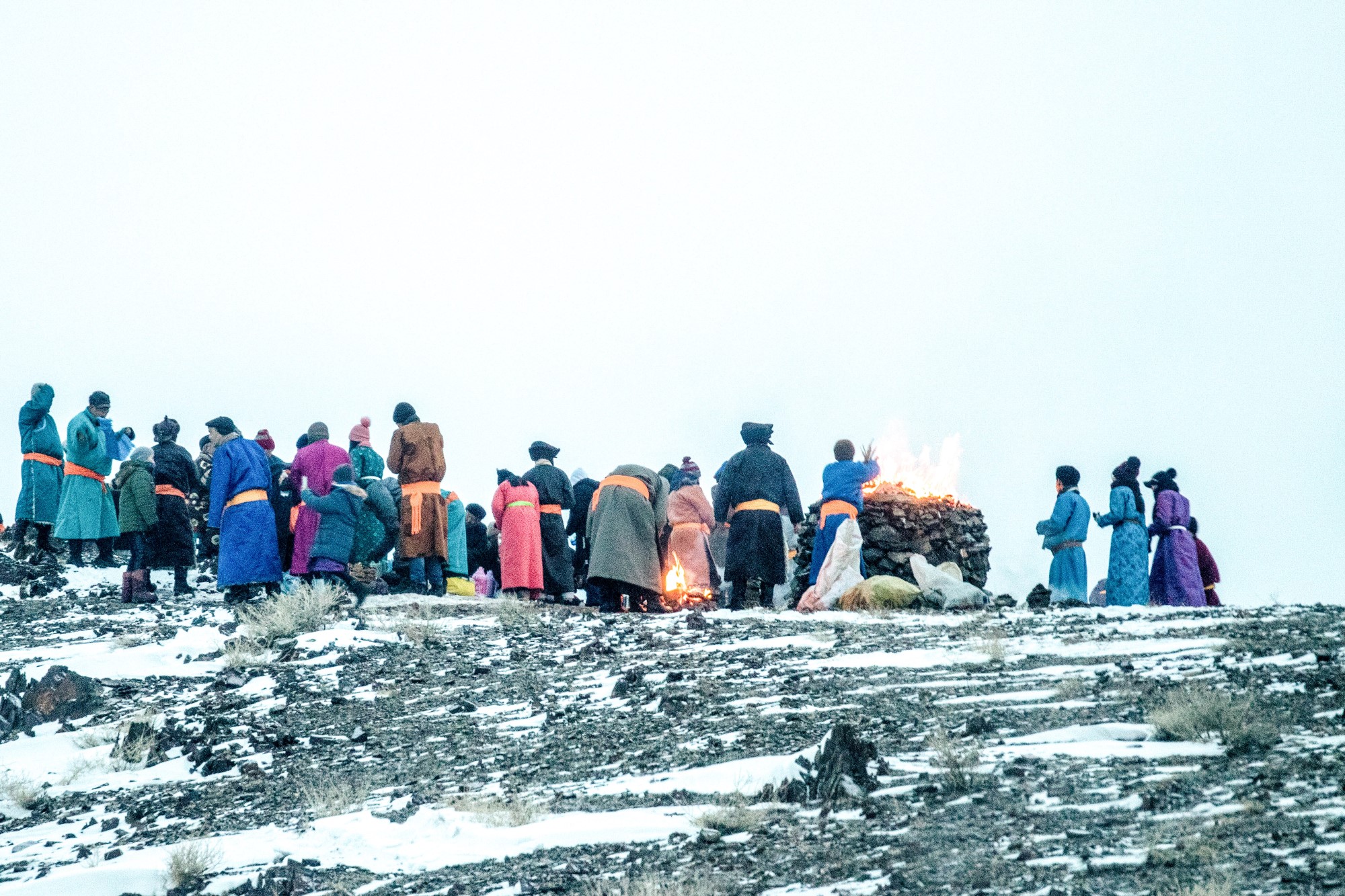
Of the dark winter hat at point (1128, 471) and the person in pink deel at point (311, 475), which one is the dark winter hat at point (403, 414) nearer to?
the person in pink deel at point (311, 475)

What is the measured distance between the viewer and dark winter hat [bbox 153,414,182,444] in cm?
1371

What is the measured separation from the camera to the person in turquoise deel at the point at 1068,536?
13.1 m

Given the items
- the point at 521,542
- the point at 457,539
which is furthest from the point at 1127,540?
the point at 457,539

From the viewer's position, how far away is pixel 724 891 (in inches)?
182

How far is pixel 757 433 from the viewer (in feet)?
43.5

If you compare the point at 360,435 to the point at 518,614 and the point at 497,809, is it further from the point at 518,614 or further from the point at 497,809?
the point at 497,809

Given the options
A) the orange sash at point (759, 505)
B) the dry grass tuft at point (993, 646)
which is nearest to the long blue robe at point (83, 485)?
the orange sash at point (759, 505)

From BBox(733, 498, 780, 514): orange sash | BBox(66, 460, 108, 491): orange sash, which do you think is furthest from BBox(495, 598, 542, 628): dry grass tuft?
BBox(66, 460, 108, 491): orange sash

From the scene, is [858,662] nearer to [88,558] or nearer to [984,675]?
[984,675]

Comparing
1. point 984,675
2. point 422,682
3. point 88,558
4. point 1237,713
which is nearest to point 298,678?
point 422,682

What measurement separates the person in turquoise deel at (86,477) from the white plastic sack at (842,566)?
7.53 meters

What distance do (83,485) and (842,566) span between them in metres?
8.29

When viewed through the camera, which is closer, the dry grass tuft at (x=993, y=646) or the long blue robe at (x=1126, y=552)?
the dry grass tuft at (x=993, y=646)

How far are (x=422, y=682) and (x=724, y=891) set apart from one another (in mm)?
4826
